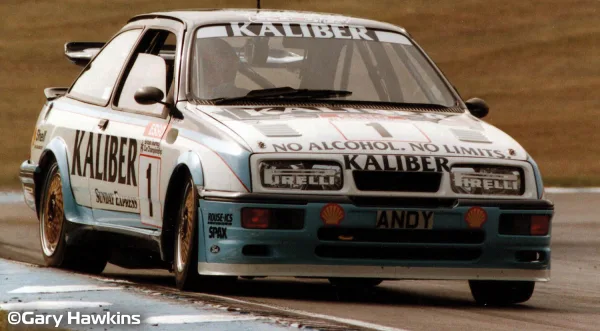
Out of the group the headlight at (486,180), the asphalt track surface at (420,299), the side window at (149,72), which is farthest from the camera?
the side window at (149,72)

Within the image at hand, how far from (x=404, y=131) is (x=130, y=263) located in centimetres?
271

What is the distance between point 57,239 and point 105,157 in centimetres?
97

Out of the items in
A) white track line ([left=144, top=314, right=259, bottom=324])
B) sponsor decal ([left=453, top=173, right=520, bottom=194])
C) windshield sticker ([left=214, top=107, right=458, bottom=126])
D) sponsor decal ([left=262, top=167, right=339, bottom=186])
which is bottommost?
white track line ([left=144, top=314, right=259, bottom=324])

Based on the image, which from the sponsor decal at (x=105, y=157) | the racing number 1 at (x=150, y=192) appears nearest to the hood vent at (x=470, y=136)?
the racing number 1 at (x=150, y=192)

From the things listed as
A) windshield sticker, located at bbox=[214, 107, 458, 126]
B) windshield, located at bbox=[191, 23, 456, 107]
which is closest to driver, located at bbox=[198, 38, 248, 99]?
windshield, located at bbox=[191, 23, 456, 107]

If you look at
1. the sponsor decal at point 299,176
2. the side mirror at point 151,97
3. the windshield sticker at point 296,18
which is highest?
the windshield sticker at point 296,18

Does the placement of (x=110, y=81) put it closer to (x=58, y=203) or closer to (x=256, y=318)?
(x=58, y=203)

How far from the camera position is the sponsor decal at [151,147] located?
9.49 meters

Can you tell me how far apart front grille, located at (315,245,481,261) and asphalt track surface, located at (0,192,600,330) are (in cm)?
25

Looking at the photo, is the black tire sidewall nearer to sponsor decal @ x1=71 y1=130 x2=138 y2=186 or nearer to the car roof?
sponsor decal @ x1=71 y1=130 x2=138 y2=186

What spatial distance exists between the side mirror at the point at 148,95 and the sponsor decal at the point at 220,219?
3.76 ft

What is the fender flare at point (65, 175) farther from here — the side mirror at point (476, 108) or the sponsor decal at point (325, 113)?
the side mirror at point (476, 108)

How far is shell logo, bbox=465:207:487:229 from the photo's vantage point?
8.73 metres

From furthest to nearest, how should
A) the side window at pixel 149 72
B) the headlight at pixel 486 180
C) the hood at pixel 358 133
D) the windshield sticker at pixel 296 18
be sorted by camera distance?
the windshield sticker at pixel 296 18 < the side window at pixel 149 72 < the headlight at pixel 486 180 < the hood at pixel 358 133
